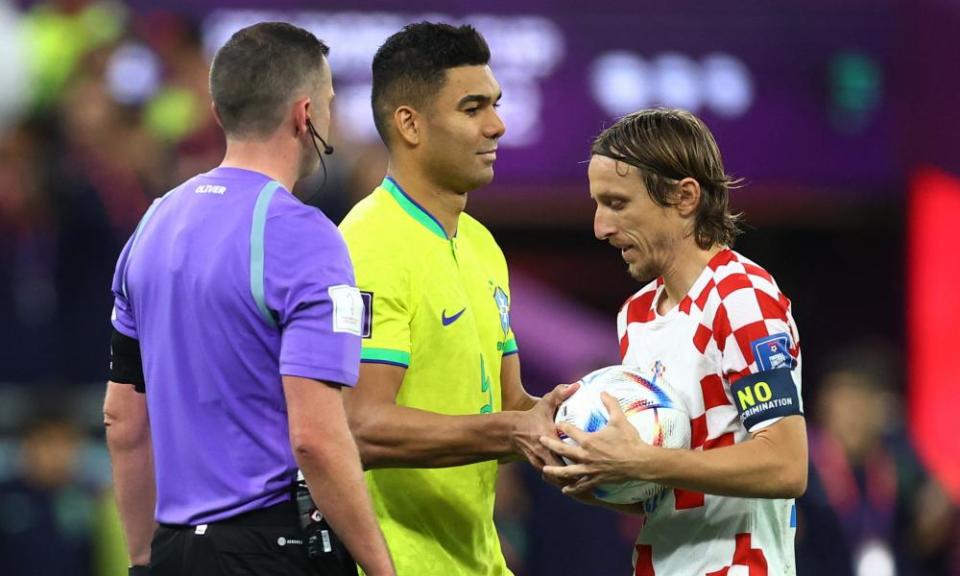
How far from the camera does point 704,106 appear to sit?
11.3m

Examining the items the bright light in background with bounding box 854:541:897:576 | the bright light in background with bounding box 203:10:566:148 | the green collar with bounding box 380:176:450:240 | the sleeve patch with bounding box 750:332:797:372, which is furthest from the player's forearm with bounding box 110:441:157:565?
the bright light in background with bounding box 203:10:566:148

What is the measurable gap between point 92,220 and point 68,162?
0.60 meters

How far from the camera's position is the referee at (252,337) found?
3.93 m

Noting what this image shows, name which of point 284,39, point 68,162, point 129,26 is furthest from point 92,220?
point 284,39

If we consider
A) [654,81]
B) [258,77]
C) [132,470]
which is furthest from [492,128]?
[654,81]

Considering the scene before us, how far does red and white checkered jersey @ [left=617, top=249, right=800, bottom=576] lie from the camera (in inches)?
167

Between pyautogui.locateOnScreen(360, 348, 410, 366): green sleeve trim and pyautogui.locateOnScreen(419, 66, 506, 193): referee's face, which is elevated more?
pyautogui.locateOnScreen(419, 66, 506, 193): referee's face

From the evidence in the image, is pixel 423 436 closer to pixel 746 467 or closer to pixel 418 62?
pixel 746 467

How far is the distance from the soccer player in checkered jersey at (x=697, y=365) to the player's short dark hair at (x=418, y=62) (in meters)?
0.59

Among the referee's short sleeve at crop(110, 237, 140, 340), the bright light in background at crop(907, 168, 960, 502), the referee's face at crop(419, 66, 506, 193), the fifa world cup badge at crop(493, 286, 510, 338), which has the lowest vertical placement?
the bright light in background at crop(907, 168, 960, 502)

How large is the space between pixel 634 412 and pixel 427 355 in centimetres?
71

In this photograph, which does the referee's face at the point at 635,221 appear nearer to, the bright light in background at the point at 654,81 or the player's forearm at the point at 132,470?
the player's forearm at the point at 132,470

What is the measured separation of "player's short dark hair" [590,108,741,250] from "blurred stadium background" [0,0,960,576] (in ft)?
13.4

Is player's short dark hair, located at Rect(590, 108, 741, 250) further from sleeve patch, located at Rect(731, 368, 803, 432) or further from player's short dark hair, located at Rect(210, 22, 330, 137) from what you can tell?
player's short dark hair, located at Rect(210, 22, 330, 137)
